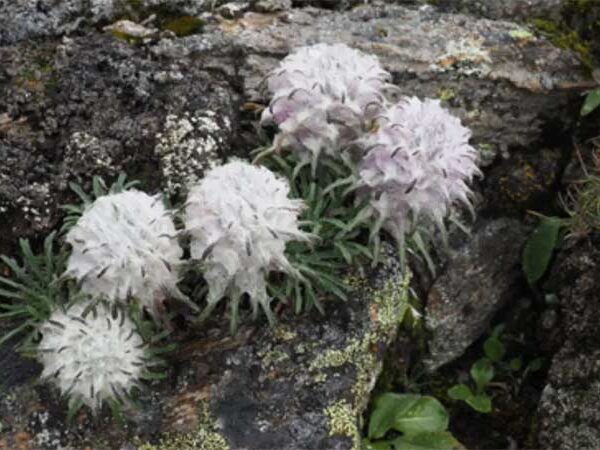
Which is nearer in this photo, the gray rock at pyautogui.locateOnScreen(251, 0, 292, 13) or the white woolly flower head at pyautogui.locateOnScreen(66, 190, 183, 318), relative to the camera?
the white woolly flower head at pyautogui.locateOnScreen(66, 190, 183, 318)

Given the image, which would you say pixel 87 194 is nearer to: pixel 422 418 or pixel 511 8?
pixel 422 418

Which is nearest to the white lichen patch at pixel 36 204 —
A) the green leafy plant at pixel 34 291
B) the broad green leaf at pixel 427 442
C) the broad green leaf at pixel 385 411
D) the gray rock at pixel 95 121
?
the gray rock at pixel 95 121

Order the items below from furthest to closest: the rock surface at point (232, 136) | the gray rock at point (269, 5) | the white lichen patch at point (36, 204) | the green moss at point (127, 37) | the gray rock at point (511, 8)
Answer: the gray rock at point (511, 8) → the gray rock at point (269, 5) → the green moss at point (127, 37) → the white lichen patch at point (36, 204) → the rock surface at point (232, 136)

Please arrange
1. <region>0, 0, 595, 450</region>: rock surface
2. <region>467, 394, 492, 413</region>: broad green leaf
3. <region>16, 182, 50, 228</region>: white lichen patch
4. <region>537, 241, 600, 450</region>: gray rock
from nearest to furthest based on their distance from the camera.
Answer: <region>0, 0, 595, 450</region>: rock surface, <region>16, 182, 50, 228</region>: white lichen patch, <region>537, 241, 600, 450</region>: gray rock, <region>467, 394, 492, 413</region>: broad green leaf

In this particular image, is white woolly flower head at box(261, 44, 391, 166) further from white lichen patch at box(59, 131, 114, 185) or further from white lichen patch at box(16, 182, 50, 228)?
white lichen patch at box(16, 182, 50, 228)

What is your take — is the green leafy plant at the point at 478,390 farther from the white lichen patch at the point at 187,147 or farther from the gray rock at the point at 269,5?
the gray rock at the point at 269,5

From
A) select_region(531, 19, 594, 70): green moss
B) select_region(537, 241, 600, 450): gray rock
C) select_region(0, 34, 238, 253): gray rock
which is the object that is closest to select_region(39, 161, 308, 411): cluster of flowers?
select_region(0, 34, 238, 253): gray rock

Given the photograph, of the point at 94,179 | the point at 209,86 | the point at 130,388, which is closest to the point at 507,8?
the point at 209,86

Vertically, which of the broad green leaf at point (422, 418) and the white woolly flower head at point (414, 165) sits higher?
the white woolly flower head at point (414, 165)
